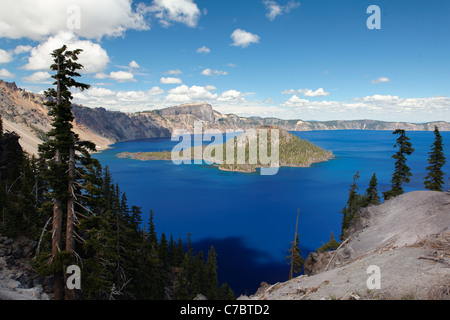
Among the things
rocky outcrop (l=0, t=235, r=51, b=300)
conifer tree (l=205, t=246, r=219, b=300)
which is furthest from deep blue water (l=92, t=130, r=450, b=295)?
rocky outcrop (l=0, t=235, r=51, b=300)

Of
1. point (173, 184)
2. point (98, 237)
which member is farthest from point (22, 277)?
point (173, 184)

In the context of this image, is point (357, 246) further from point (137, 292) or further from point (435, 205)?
point (137, 292)

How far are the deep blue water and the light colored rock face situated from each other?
4167 centimetres

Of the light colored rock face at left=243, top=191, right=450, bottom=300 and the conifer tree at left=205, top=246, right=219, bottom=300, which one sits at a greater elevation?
the light colored rock face at left=243, top=191, right=450, bottom=300

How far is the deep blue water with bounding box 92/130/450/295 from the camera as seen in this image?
7119cm

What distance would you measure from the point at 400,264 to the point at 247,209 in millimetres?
101490

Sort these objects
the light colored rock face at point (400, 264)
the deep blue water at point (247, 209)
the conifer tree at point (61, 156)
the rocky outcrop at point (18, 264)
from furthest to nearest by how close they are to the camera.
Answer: the deep blue water at point (247, 209)
the rocky outcrop at point (18, 264)
the conifer tree at point (61, 156)
the light colored rock face at point (400, 264)

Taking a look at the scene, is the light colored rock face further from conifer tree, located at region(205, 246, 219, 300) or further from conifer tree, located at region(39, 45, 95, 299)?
conifer tree, located at region(205, 246, 219, 300)

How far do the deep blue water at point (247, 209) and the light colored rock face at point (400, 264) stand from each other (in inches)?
1640

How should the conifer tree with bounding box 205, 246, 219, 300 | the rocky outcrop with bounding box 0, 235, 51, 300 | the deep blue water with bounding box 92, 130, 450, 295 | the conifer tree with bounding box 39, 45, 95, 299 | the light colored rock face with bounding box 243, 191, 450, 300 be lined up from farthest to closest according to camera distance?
the deep blue water with bounding box 92, 130, 450, 295 < the conifer tree with bounding box 205, 246, 219, 300 < the rocky outcrop with bounding box 0, 235, 51, 300 < the conifer tree with bounding box 39, 45, 95, 299 < the light colored rock face with bounding box 243, 191, 450, 300

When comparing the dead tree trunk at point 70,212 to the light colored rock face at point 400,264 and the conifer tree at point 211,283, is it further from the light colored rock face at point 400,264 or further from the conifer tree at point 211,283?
the conifer tree at point 211,283

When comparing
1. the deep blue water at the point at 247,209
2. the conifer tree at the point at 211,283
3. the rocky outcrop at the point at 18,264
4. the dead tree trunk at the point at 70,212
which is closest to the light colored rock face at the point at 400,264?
the dead tree trunk at the point at 70,212

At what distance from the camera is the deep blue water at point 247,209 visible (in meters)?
71.2

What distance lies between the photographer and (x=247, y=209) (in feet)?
374
